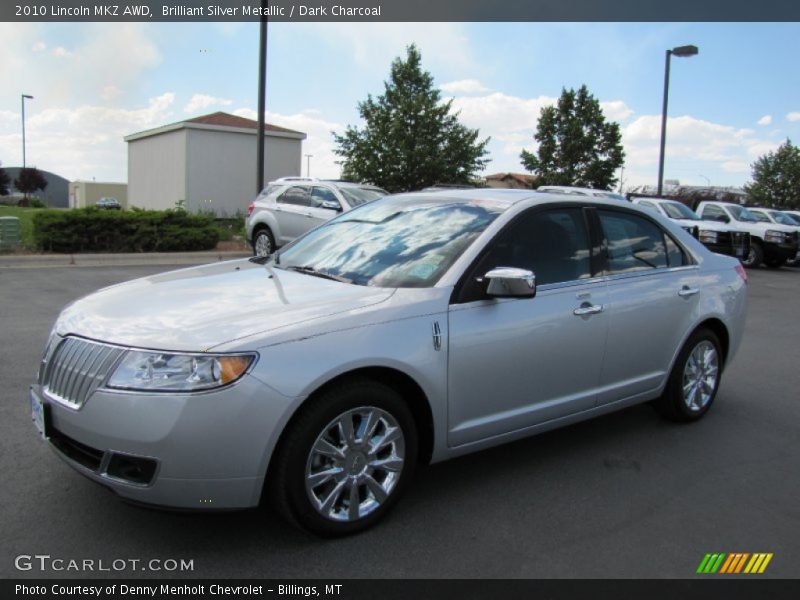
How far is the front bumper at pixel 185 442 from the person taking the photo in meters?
2.79

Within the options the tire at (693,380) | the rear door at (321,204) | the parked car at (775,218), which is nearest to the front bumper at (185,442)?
the tire at (693,380)

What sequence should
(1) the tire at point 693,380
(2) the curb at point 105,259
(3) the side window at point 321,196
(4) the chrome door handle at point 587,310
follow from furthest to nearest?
(3) the side window at point 321,196
(2) the curb at point 105,259
(1) the tire at point 693,380
(4) the chrome door handle at point 587,310

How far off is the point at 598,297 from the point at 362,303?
1.67 meters

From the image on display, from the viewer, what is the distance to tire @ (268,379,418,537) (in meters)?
3.00

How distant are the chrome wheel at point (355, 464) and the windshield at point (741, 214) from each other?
20.2m

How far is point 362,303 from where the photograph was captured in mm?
3352

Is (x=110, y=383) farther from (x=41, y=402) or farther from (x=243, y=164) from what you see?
(x=243, y=164)

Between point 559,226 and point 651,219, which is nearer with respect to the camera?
point 559,226

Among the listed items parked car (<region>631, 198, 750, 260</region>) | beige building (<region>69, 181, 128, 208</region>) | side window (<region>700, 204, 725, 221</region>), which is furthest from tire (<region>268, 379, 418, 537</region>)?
beige building (<region>69, 181, 128, 208</region>)

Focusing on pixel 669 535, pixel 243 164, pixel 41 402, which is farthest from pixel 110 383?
pixel 243 164

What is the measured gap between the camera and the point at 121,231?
1499 cm

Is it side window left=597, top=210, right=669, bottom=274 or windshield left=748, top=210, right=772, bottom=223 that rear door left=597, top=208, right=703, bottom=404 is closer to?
side window left=597, top=210, right=669, bottom=274

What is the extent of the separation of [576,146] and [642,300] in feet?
124
